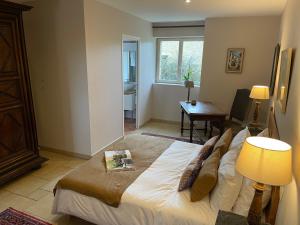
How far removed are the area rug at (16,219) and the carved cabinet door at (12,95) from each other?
661mm

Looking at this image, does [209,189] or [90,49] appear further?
[90,49]

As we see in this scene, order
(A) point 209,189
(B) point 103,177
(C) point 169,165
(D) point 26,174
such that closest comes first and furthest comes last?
(A) point 209,189
(B) point 103,177
(C) point 169,165
(D) point 26,174

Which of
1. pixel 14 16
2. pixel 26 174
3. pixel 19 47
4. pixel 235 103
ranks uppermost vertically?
pixel 14 16

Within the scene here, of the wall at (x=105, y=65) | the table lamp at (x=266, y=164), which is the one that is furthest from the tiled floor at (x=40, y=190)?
the table lamp at (x=266, y=164)

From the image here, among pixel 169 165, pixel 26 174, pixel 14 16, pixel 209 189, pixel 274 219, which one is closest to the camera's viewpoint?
pixel 274 219

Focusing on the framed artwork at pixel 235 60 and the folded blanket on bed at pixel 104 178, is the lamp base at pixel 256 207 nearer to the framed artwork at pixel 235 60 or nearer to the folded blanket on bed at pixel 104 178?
the folded blanket on bed at pixel 104 178

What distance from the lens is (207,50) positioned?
446 centimetres

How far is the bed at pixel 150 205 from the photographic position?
1640mm

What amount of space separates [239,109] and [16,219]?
3736 mm

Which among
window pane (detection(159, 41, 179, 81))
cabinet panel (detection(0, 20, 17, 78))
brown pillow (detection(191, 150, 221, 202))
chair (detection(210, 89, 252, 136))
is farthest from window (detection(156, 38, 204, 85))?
brown pillow (detection(191, 150, 221, 202))

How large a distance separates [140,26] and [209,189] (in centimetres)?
380

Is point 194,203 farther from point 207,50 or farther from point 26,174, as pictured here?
point 207,50

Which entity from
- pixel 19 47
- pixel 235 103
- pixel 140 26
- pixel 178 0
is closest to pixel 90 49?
pixel 19 47

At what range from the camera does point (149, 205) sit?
1750 mm
